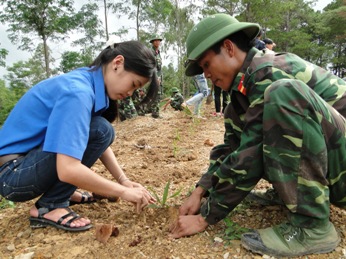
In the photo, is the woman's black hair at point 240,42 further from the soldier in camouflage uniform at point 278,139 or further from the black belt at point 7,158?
the black belt at point 7,158

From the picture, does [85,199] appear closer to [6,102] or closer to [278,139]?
[278,139]

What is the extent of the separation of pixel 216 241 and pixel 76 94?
3.37 feet

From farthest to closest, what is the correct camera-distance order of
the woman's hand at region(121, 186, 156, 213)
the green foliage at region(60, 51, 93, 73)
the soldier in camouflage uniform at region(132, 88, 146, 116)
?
the green foliage at region(60, 51, 93, 73)
the soldier in camouflage uniform at region(132, 88, 146, 116)
the woman's hand at region(121, 186, 156, 213)

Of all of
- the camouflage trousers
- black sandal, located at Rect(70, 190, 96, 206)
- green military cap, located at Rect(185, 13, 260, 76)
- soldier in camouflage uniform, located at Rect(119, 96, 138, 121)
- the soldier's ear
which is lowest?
soldier in camouflage uniform, located at Rect(119, 96, 138, 121)

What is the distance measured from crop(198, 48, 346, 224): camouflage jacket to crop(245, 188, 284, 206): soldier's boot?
1.73ft

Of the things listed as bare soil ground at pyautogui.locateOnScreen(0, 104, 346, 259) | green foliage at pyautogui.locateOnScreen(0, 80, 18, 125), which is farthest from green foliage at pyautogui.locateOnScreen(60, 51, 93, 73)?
bare soil ground at pyautogui.locateOnScreen(0, 104, 346, 259)

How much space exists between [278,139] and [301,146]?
0.31 ft

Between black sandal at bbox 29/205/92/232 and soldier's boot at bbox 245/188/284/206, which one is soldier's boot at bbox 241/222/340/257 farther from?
black sandal at bbox 29/205/92/232

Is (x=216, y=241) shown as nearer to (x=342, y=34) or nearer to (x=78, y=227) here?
(x=78, y=227)

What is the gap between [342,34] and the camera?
24.2m

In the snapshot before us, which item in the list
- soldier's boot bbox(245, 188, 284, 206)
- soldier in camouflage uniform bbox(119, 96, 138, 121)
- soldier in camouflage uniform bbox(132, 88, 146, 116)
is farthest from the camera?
soldier in camouflage uniform bbox(119, 96, 138, 121)

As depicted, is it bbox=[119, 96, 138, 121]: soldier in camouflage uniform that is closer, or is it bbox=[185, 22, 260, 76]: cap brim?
bbox=[185, 22, 260, 76]: cap brim

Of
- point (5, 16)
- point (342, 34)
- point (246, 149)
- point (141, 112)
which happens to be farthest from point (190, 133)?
point (342, 34)

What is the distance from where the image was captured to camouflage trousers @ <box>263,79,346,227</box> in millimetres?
1236
